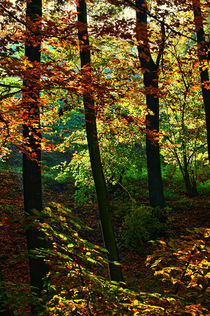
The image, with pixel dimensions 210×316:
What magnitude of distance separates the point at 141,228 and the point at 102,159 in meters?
3.08

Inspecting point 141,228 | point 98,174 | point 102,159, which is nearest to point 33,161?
point 98,174

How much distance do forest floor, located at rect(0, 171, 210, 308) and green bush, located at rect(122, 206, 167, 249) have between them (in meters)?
0.32

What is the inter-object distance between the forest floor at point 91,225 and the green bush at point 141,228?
322 mm

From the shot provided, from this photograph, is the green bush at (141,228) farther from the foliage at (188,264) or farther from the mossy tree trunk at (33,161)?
the foliage at (188,264)

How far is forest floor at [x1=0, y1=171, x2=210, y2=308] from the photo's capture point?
284 inches

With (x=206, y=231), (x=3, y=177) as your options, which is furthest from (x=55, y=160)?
(x=206, y=231)

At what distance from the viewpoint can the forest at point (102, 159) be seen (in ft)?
8.06

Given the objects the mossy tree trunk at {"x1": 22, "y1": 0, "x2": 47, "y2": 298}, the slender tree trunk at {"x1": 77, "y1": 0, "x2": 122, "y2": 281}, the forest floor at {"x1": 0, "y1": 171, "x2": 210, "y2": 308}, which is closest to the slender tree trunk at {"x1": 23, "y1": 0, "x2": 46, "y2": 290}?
the mossy tree trunk at {"x1": 22, "y1": 0, "x2": 47, "y2": 298}

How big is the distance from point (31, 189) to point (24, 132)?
50.1 inches

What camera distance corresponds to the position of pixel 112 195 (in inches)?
543

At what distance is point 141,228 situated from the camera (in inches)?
336

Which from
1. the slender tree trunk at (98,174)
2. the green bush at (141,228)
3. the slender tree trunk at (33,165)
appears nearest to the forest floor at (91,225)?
the green bush at (141,228)

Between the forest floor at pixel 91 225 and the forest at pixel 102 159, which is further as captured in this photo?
the forest floor at pixel 91 225

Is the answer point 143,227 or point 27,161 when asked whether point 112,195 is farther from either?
point 27,161
